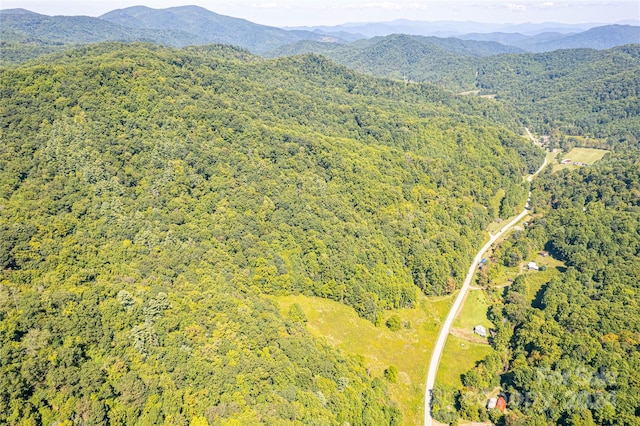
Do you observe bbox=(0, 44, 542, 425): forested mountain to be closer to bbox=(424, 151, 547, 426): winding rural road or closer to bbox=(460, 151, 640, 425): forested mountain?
bbox=(424, 151, 547, 426): winding rural road

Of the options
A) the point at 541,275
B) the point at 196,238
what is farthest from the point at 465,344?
the point at 196,238

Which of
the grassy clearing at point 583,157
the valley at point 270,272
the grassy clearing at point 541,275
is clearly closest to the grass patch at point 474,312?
the valley at point 270,272

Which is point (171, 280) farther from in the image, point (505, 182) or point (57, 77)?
point (505, 182)

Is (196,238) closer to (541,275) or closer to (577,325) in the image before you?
(577,325)

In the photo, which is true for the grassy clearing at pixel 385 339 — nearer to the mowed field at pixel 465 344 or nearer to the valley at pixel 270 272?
the valley at pixel 270 272

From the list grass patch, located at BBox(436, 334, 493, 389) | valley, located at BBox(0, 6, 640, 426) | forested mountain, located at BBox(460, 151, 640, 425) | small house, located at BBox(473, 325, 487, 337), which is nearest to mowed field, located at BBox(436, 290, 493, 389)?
grass patch, located at BBox(436, 334, 493, 389)
